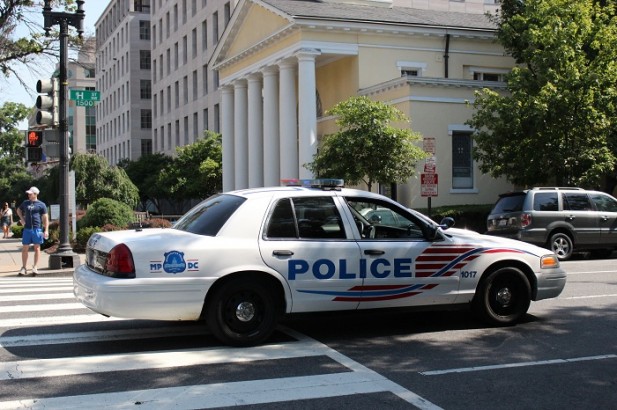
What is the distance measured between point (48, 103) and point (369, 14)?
22.0 m

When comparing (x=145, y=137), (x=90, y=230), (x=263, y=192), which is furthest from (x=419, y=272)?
(x=145, y=137)

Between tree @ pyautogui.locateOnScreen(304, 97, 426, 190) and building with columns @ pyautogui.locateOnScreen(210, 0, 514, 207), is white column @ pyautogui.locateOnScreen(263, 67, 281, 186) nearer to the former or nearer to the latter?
building with columns @ pyautogui.locateOnScreen(210, 0, 514, 207)

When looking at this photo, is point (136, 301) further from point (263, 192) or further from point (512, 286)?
point (512, 286)

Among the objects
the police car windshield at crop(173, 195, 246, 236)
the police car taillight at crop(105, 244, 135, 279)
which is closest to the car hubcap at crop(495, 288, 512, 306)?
the police car windshield at crop(173, 195, 246, 236)

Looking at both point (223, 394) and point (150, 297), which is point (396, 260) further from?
point (223, 394)

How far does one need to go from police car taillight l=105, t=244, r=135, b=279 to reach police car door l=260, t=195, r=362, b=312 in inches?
52.4

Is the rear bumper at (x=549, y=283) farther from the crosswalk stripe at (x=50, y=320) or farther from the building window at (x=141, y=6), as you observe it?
the building window at (x=141, y=6)

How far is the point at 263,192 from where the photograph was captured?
7.57 metres

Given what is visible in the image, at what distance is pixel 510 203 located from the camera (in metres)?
17.6

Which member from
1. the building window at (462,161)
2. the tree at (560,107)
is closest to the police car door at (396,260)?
the tree at (560,107)

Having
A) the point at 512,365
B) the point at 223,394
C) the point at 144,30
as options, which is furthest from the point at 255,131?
the point at 144,30

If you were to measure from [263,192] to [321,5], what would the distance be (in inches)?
1159

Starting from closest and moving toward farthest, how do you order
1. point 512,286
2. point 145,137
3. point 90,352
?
point 90,352 → point 512,286 → point 145,137

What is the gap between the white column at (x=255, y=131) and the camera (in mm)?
38719
